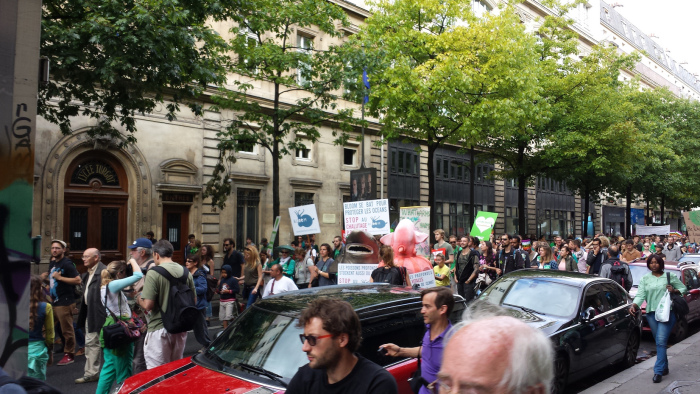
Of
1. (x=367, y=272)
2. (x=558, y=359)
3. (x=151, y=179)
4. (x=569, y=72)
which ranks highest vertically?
(x=569, y=72)

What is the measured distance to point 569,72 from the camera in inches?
1062

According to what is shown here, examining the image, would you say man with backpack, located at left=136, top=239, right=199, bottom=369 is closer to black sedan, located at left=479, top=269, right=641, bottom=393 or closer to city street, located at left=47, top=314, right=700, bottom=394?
city street, located at left=47, top=314, right=700, bottom=394

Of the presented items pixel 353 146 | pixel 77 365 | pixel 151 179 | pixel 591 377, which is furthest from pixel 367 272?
pixel 353 146

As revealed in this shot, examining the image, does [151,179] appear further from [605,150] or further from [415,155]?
[605,150]

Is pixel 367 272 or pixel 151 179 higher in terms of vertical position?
pixel 151 179

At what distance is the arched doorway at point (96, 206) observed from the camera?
1762cm

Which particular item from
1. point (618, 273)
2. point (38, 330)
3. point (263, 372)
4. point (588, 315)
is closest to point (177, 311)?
point (38, 330)

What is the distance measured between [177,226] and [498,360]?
20.1 m

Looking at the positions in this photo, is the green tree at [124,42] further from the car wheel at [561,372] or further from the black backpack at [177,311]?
the car wheel at [561,372]

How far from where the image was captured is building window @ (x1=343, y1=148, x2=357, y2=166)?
88.8 feet

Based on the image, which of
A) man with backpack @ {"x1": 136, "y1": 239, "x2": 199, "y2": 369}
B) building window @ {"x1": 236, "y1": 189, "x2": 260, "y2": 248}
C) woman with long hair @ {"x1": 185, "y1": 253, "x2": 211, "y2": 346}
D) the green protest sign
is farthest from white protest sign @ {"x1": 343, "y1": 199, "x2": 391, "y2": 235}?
building window @ {"x1": 236, "y1": 189, "x2": 260, "y2": 248}

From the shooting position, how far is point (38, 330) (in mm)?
5859

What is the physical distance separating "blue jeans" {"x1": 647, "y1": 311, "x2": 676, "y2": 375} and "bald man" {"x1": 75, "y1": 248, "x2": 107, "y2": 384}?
7.24m

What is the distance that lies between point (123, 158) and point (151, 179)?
3.85 feet
